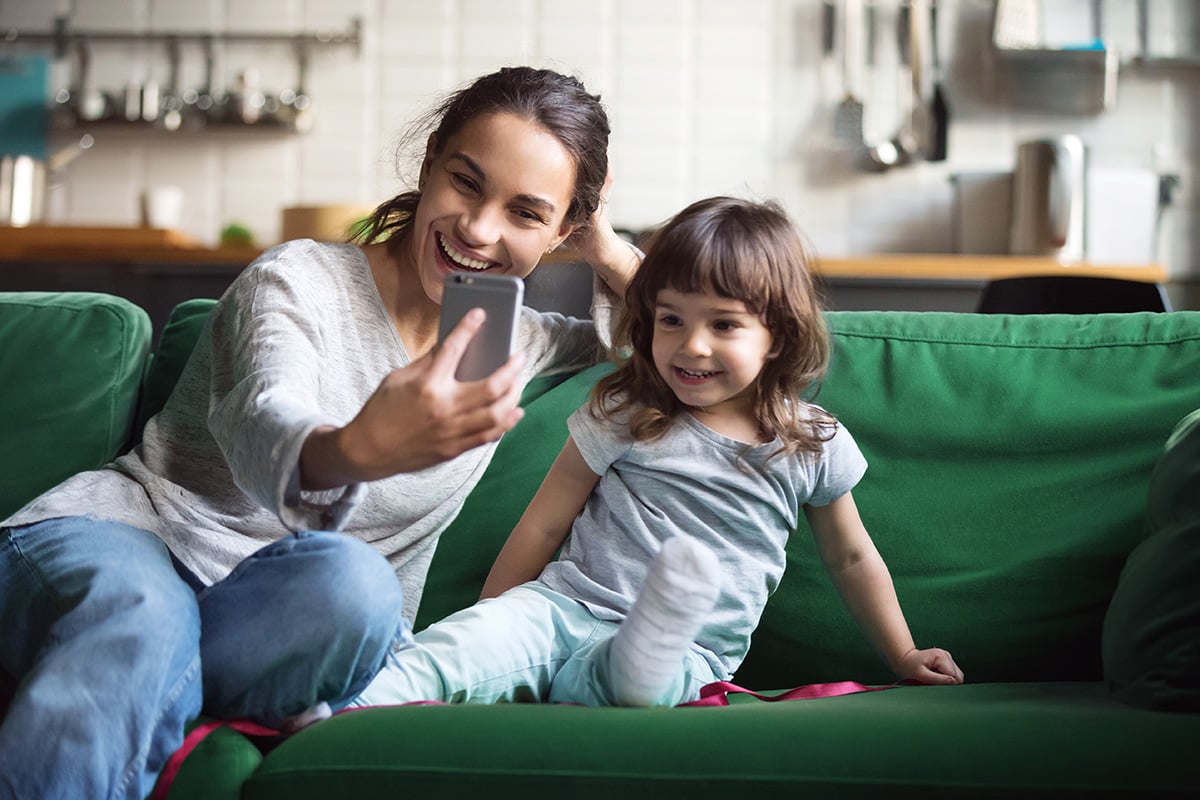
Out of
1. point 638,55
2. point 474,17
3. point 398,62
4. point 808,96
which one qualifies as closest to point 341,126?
point 398,62

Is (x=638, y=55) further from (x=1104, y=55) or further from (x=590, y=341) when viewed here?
(x=590, y=341)

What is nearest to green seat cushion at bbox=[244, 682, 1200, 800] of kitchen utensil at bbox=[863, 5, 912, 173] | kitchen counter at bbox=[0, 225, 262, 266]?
kitchen counter at bbox=[0, 225, 262, 266]

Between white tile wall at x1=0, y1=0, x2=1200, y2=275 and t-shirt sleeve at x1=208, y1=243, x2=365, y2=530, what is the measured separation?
285cm

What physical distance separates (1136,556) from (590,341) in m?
0.73

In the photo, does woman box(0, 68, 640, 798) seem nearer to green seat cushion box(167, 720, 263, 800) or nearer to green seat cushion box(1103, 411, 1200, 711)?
green seat cushion box(167, 720, 263, 800)

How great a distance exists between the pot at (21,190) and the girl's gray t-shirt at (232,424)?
2.80 m

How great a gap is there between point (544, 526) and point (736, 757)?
0.54 m

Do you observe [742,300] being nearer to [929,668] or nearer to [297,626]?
[929,668]

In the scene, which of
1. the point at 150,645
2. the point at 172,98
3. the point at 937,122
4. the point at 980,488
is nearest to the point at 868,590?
the point at 980,488

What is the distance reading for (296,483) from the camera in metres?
0.98

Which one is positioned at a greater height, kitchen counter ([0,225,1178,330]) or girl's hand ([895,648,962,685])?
kitchen counter ([0,225,1178,330])

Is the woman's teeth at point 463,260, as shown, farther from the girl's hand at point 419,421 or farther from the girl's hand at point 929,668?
the girl's hand at point 929,668

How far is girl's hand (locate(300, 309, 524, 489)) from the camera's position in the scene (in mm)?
939

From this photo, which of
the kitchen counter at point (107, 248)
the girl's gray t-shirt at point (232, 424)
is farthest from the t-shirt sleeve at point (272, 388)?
the kitchen counter at point (107, 248)
